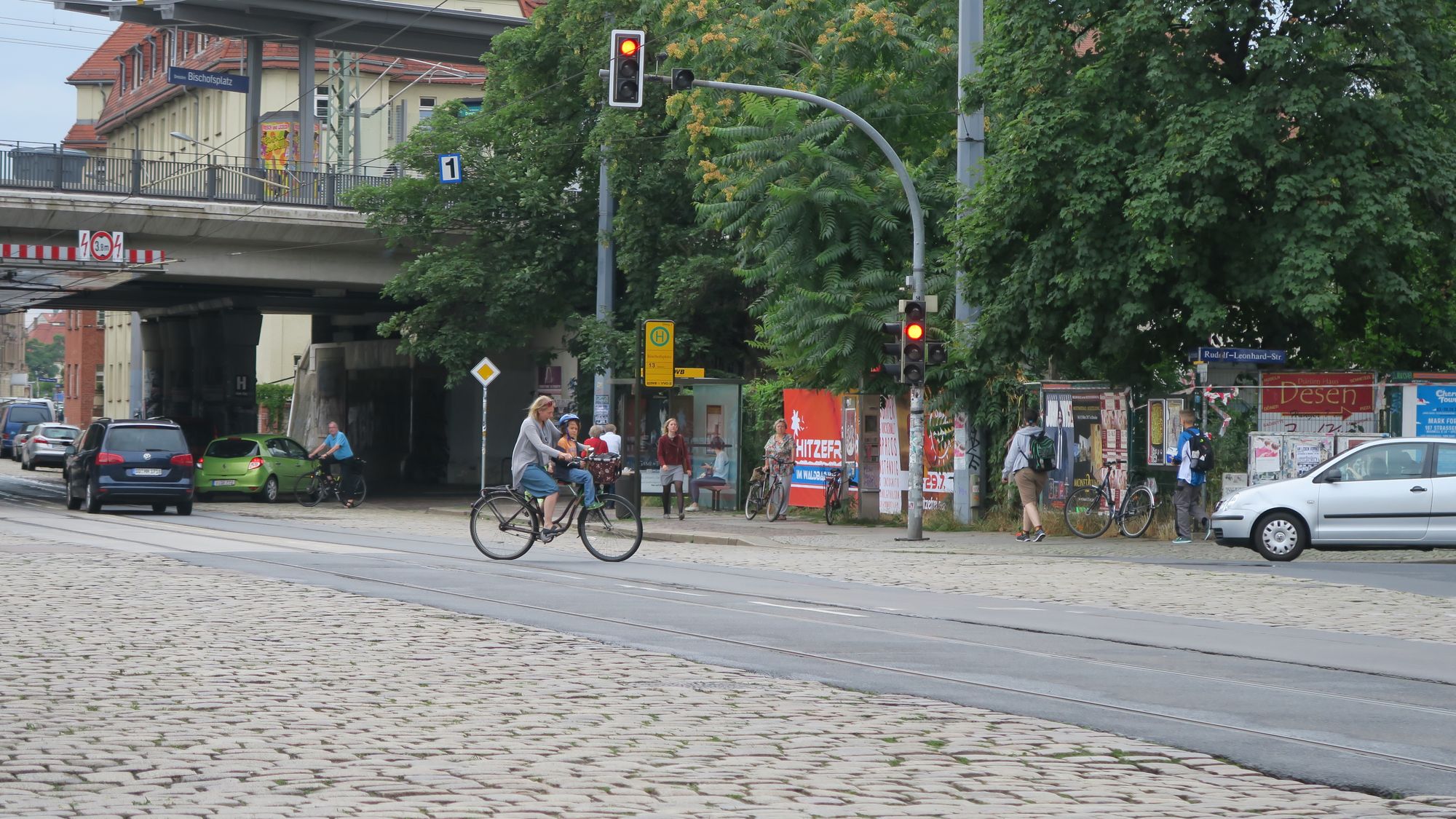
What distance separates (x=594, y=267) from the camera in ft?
133

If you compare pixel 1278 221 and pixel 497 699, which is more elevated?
pixel 1278 221

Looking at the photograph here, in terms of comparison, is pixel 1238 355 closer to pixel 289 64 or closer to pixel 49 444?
pixel 49 444

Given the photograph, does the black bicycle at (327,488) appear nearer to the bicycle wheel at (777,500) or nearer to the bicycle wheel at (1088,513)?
the bicycle wheel at (777,500)

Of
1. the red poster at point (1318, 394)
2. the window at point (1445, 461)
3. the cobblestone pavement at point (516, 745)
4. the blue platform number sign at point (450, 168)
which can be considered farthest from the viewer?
the blue platform number sign at point (450, 168)

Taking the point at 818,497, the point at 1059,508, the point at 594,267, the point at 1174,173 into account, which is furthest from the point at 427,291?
the point at 1174,173

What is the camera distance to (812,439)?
105 ft

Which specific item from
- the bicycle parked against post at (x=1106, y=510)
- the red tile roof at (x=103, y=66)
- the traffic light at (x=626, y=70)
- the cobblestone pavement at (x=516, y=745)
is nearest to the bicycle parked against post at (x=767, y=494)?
the bicycle parked against post at (x=1106, y=510)

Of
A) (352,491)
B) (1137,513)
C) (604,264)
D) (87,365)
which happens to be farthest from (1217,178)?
(87,365)

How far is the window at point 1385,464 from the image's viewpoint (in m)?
21.0

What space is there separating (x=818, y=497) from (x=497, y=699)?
22995 mm

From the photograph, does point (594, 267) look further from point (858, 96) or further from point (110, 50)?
point (110, 50)

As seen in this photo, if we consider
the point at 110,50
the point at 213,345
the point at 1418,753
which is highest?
the point at 110,50

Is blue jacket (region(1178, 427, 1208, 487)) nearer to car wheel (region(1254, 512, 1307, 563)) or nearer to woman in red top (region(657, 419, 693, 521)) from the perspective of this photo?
car wheel (region(1254, 512, 1307, 563))

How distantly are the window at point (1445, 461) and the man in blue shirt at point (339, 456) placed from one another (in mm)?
22679
